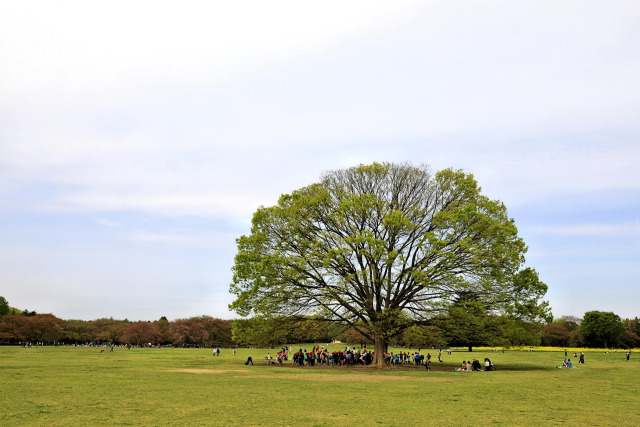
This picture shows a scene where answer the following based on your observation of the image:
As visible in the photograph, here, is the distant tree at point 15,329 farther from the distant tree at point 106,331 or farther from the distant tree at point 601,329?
the distant tree at point 601,329

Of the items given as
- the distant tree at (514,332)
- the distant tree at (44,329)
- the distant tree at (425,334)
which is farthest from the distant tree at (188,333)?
the distant tree at (514,332)

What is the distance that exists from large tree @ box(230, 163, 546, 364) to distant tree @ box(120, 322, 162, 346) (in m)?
89.8

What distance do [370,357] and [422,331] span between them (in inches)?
281

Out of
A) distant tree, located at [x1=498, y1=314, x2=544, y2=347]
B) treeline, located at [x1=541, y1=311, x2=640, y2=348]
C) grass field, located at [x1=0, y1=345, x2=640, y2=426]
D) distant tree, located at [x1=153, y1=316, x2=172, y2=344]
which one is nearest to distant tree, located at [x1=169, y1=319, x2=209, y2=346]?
distant tree, located at [x1=153, y1=316, x2=172, y2=344]

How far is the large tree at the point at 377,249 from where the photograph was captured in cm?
3866

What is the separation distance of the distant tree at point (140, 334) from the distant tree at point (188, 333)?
4.70 m

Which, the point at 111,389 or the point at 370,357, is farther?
the point at 370,357

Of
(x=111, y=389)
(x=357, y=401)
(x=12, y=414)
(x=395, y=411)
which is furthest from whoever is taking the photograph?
(x=111, y=389)

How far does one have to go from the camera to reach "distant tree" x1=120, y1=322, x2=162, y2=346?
4697 inches

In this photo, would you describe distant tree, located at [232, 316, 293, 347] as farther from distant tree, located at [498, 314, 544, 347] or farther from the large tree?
distant tree, located at [498, 314, 544, 347]

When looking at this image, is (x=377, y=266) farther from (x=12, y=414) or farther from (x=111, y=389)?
(x=12, y=414)

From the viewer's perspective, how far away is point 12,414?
15531 mm

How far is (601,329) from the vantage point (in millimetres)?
116062

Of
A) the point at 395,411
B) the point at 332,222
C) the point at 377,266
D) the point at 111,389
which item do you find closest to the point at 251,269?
the point at 332,222
